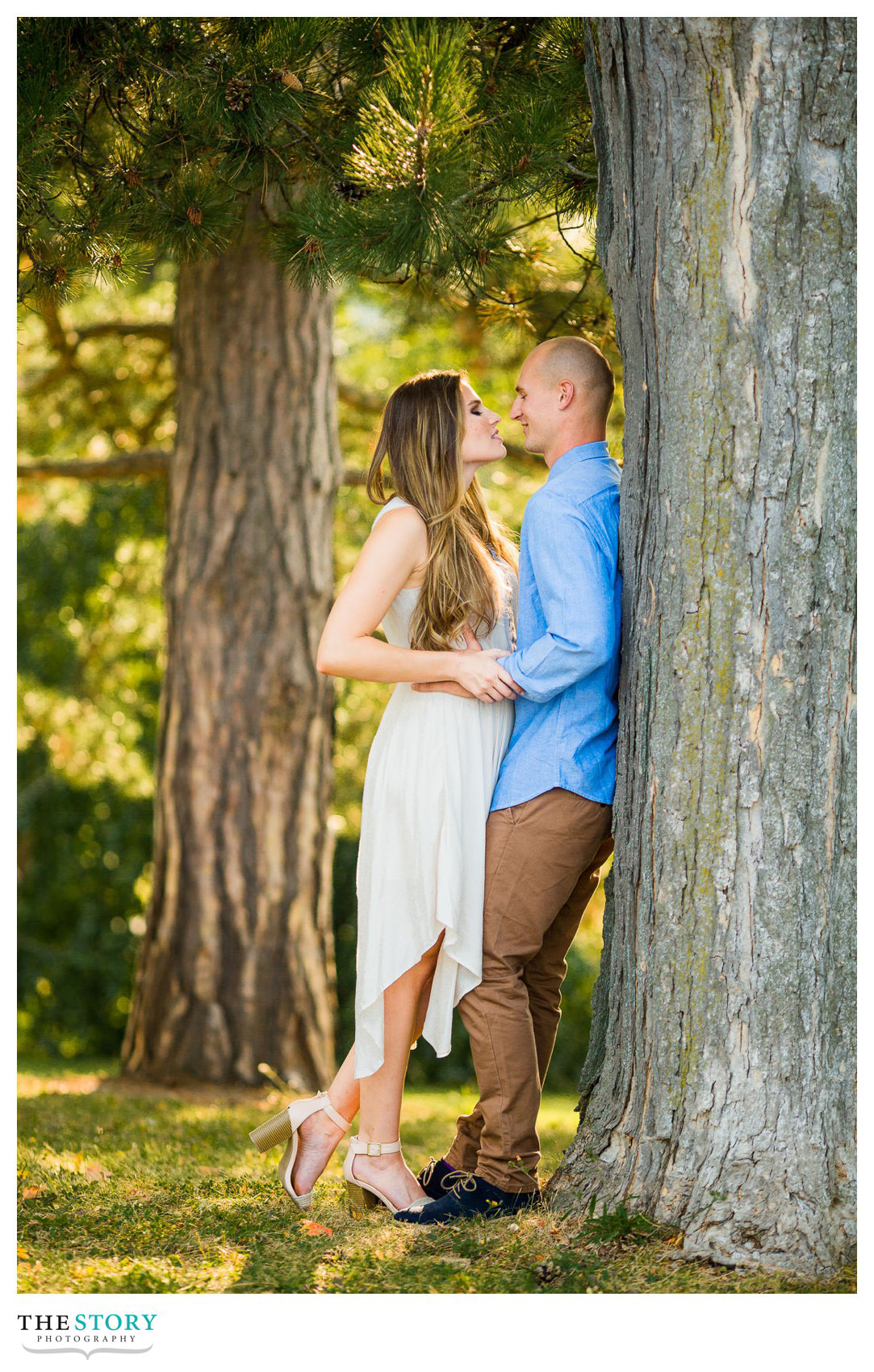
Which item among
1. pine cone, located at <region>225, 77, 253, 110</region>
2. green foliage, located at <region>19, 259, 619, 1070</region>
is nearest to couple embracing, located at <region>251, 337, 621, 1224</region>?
pine cone, located at <region>225, 77, 253, 110</region>

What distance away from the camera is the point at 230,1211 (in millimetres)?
2967

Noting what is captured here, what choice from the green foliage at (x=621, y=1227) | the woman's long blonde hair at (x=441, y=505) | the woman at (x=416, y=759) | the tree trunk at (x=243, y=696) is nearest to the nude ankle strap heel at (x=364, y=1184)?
the woman at (x=416, y=759)

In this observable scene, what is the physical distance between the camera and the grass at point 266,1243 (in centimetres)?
238

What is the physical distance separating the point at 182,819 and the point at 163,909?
43 cm

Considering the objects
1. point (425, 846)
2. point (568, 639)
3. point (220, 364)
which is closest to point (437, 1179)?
point (425, 846)

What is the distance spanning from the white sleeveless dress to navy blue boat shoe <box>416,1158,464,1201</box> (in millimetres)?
316

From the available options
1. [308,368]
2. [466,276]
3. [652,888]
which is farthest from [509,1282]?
[308,368]

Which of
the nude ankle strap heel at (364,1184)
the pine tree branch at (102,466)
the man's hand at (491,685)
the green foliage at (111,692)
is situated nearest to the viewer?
the man's hand at (491,685)

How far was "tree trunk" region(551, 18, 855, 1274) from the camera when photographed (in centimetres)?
247

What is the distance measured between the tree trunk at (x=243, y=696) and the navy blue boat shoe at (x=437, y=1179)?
2610 millimetres

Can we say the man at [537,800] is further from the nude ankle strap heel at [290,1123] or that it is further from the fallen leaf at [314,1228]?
the nude ankle strap heel at [290,1123]

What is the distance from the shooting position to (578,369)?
10.3 feet

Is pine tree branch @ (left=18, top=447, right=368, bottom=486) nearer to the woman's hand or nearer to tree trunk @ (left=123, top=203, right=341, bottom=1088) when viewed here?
tree trunk @ (left=123, top=203, right=341, bottom=1088)

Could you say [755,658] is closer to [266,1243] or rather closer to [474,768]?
[474,768]
